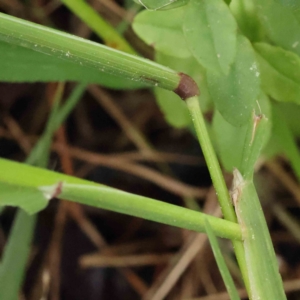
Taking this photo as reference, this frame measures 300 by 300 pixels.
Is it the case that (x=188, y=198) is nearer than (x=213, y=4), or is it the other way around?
(x=213, y=4)

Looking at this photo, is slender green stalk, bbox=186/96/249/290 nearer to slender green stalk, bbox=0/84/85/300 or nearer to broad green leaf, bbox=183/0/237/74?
broad green leaf, bbox=183/0/237/74

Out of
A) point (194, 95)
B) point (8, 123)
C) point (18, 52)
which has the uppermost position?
point (194, 95)

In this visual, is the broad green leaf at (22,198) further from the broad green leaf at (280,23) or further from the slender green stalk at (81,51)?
the broad green leaf at (280,23)

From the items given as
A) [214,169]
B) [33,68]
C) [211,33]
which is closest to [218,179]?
[214,169]

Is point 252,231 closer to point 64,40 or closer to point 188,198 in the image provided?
point 64,40

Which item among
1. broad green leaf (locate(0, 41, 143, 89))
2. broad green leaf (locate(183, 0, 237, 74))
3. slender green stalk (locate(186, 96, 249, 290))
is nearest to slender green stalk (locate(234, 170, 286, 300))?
slender green stalk (locate(186, 96, 249, 290))

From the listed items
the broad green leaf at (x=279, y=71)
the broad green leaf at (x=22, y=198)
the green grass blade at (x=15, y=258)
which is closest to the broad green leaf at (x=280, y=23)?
the broad green leaf at (x=279, y=71)

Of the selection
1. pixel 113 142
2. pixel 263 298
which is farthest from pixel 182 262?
pixel 263 298
